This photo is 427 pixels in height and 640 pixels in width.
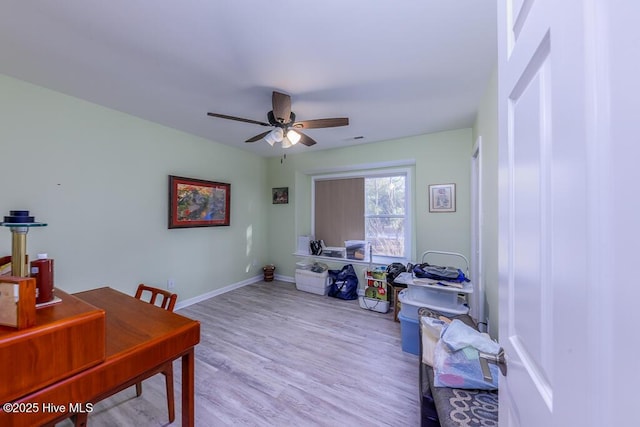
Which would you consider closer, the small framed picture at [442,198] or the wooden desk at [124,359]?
the wooden desk at [124,359]

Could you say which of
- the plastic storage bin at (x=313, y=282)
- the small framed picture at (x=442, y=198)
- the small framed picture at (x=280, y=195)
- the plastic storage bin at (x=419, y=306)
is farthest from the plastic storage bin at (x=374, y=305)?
the small framed picture at (x=280, y=195)

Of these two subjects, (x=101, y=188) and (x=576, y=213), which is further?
(x=101, y=188)

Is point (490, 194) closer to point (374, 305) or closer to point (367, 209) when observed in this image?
point (374, 305)

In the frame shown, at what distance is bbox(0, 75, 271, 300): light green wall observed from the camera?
2.11 meters

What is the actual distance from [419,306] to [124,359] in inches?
84.3

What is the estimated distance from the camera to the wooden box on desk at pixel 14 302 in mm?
771

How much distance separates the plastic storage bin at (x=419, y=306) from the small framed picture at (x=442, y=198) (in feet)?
4.35

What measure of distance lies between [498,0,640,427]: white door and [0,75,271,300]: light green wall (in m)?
3.46

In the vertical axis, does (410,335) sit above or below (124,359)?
below

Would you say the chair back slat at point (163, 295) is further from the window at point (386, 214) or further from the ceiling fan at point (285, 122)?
the window at point (386, 214)

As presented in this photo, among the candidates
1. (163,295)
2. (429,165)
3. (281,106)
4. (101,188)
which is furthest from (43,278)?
(429,165)

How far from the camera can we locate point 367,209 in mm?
4145

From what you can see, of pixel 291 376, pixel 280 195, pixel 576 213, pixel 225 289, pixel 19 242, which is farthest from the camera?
pixel 280 195

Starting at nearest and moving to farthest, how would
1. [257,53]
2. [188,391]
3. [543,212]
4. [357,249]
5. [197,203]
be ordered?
[543,212] → [188,391] → [257,53] → [197,203] → [357,249]
